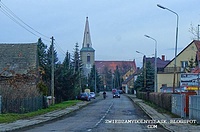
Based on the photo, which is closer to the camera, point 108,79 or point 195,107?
point 195,107

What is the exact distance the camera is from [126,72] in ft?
634

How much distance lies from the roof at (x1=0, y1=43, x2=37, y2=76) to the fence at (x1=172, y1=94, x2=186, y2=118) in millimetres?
21323

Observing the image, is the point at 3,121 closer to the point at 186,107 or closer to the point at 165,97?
the point at 186,107

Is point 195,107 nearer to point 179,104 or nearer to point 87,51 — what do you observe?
point 179,104

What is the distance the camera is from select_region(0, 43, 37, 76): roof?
49.4 meters

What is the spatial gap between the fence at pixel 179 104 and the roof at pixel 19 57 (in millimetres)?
21323

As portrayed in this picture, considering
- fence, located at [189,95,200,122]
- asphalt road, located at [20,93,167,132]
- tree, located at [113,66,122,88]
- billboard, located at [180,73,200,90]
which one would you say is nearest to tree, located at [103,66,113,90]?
tree, located at [113,66,122,88]

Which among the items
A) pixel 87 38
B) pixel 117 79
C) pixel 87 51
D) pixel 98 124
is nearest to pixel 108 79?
pixel 117 79

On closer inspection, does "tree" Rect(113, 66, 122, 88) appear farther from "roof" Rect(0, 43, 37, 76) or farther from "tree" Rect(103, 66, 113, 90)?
"roof" Rect(0, 43, 37, 76)

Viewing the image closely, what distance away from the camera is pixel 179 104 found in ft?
96.2

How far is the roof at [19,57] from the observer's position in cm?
4938

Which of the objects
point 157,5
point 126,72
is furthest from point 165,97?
point 126,72

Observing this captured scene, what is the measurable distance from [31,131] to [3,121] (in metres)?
6.47

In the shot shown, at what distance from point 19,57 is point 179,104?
2647 centimetres
